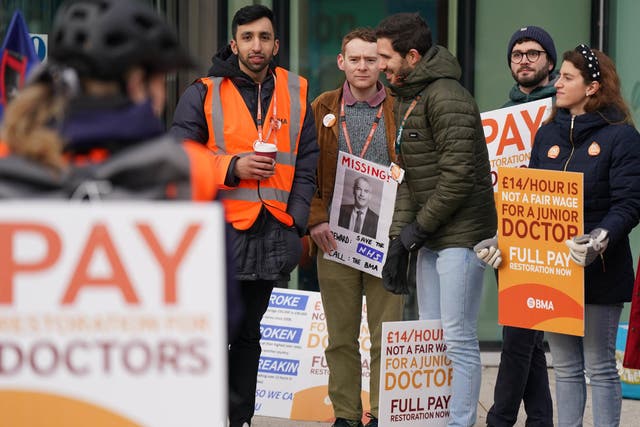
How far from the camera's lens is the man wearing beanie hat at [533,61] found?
672 centimetres

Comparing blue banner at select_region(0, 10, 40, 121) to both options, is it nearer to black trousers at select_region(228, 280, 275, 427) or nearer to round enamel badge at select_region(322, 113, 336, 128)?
black trousers at select_region(228, 280, 275, 427)

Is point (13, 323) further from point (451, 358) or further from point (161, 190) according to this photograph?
point (451, 358)

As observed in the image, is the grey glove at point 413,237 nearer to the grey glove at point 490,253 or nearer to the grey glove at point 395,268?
the grey glove at point 395,268

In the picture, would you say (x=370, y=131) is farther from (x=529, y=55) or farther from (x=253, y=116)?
(x=529, y=55)

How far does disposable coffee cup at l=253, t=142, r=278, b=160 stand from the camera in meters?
5.78

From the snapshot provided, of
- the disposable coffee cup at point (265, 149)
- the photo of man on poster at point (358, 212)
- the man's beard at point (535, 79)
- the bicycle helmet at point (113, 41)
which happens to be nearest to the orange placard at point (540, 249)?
the photo of man on poster at point (358, 212)

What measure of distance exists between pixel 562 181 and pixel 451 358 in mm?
1166

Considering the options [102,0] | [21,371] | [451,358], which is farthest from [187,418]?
[451,358]

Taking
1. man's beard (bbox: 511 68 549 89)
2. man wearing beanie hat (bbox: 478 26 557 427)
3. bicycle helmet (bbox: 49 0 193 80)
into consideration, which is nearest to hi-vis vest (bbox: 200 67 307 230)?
man wearing beanie hat (bbox: 478 26 557 427)

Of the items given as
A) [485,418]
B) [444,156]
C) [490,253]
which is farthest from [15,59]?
[485,418]

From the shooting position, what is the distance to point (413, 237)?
5969 mm

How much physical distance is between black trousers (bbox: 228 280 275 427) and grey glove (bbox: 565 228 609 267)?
152cm

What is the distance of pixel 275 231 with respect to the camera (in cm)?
599

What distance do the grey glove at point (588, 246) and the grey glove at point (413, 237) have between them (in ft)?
2.55
